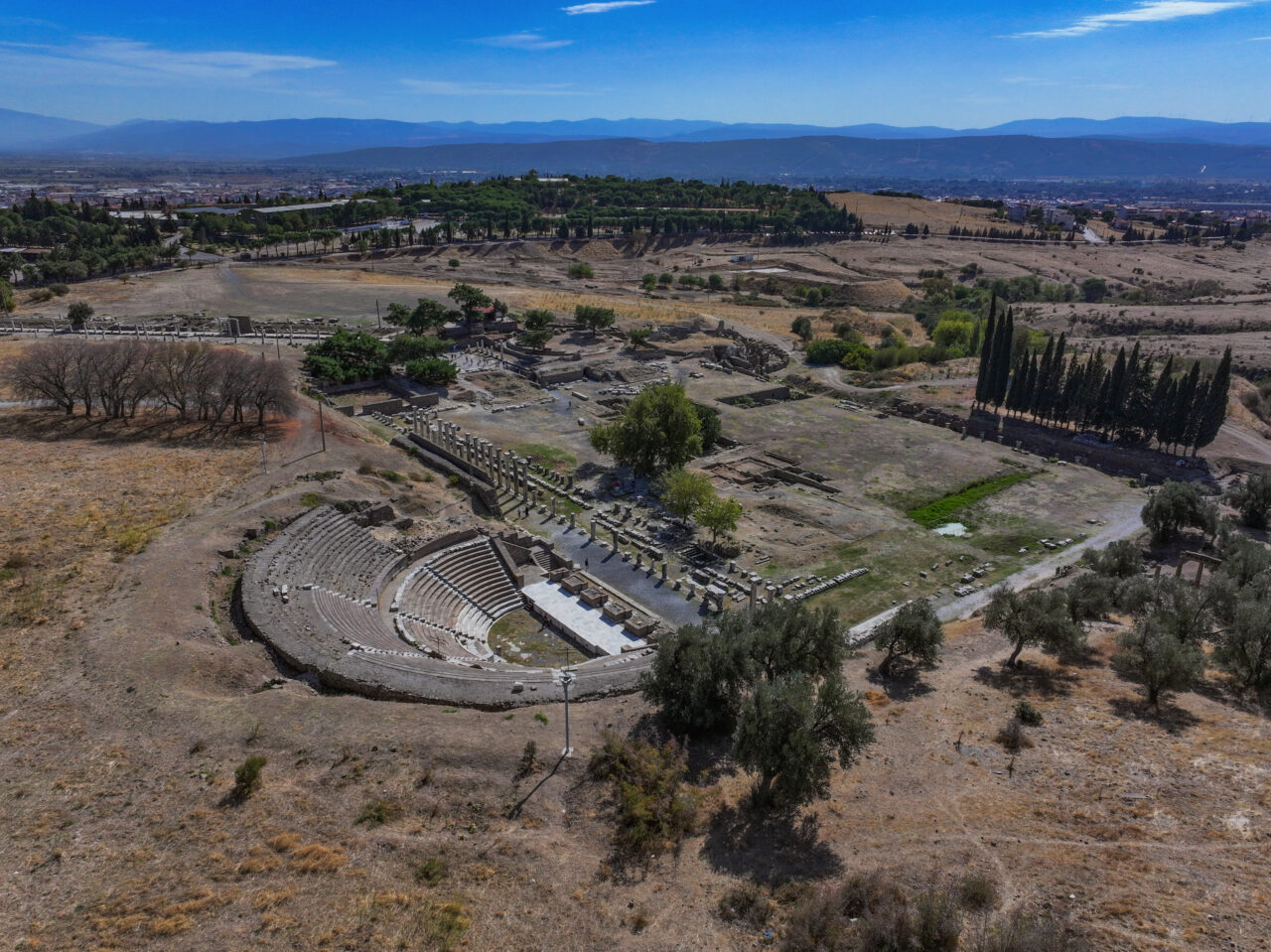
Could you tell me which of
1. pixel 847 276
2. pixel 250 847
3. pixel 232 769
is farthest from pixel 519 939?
pixel 847 276

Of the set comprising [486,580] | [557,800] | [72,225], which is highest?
[72,225]

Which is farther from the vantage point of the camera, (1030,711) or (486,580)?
(486,580)

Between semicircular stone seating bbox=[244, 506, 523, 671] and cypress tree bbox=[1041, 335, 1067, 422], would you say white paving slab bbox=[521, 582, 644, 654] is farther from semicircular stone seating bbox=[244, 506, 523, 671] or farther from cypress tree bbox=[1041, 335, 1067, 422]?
cypress tree bbox=[1041, 335, 1067, 422]

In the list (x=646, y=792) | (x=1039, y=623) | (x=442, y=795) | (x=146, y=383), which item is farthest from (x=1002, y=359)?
(x=146, y=383)

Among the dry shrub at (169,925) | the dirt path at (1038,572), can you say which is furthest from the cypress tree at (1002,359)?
the dry shrub at (169,925)

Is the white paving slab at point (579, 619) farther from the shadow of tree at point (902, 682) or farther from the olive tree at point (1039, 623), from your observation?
the olive tree at point (1039, 623)

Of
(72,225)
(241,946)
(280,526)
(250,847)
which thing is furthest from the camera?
(72,225)

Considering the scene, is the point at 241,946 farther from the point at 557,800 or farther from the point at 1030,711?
the point at 1030,711
